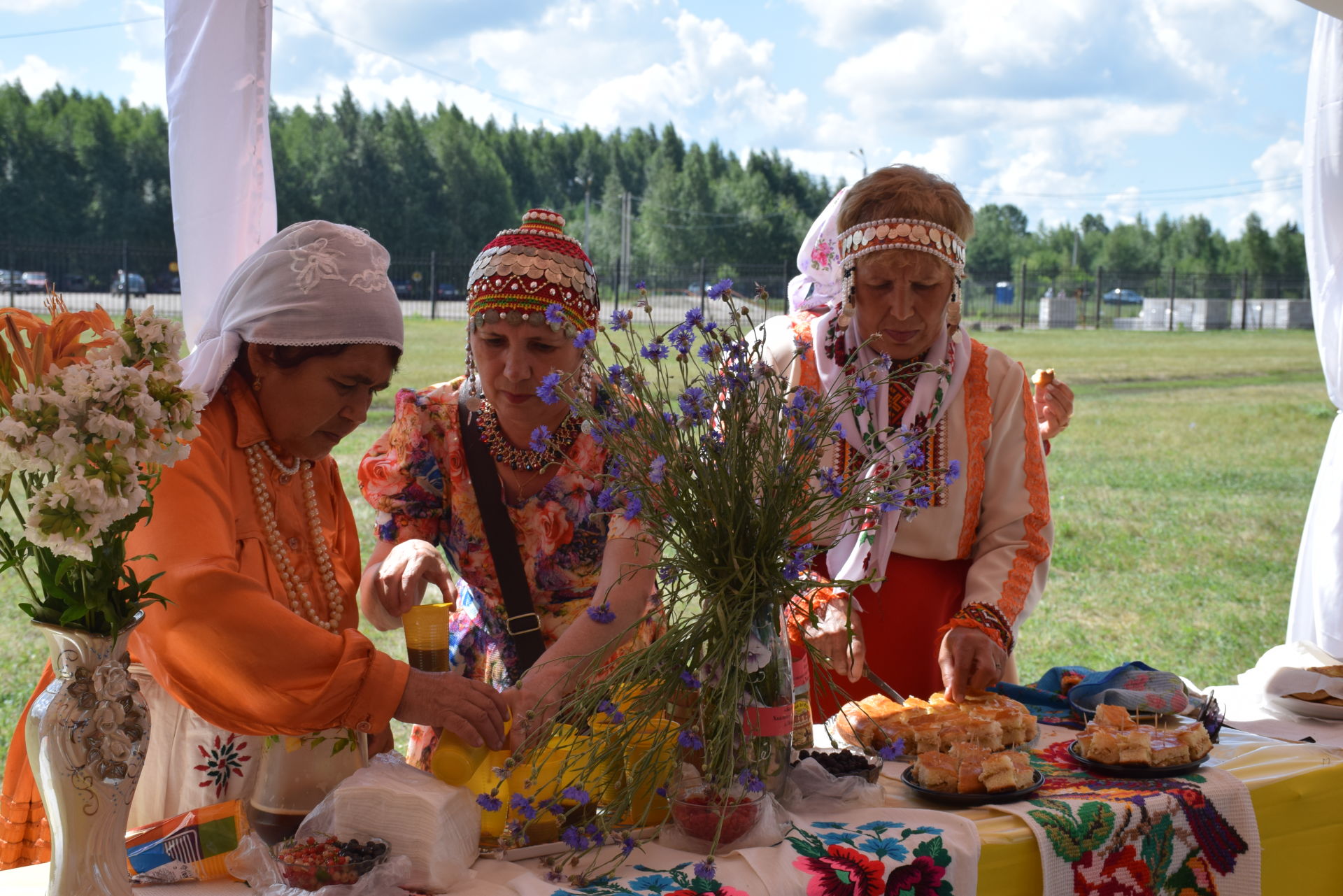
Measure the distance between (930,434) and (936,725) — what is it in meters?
0.63

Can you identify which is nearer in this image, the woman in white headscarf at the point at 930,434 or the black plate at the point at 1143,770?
the black plate at the point at 1143,770

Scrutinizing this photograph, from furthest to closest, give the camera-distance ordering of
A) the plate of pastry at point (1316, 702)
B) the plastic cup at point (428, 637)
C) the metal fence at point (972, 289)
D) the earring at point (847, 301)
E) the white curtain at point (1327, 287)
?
1. the metal fence at point (972, 289)
2. the white curtain at point (1327, 287)
3. the earring at point (847, 301)
4. the plate of pastry at point (1316, 702)
5. the plastic cup at point (428, 637)

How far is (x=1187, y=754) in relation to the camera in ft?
5.91

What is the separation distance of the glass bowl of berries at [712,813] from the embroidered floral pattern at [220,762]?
0.70 meters

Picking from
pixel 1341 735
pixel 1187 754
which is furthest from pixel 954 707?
pixel 1341 735

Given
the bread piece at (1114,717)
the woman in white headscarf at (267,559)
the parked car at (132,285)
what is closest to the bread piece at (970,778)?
the bread piece at (1114,717)

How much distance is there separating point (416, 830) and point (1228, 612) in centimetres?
683

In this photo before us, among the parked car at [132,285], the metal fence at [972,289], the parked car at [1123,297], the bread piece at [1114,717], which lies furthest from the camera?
the parked car at [1123,297]

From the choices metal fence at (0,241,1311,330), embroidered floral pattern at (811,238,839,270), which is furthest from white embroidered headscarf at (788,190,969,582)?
metal fence at (0,241,1311,330)

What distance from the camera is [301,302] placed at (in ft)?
5.34

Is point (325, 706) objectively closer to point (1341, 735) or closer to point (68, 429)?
point (68, 429)

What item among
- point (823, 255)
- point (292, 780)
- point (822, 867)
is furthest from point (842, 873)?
point (823, 255)

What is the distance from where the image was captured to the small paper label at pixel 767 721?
4.77 feet

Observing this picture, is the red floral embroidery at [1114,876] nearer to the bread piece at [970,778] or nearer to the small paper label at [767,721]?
the bread piece at [970,778]
